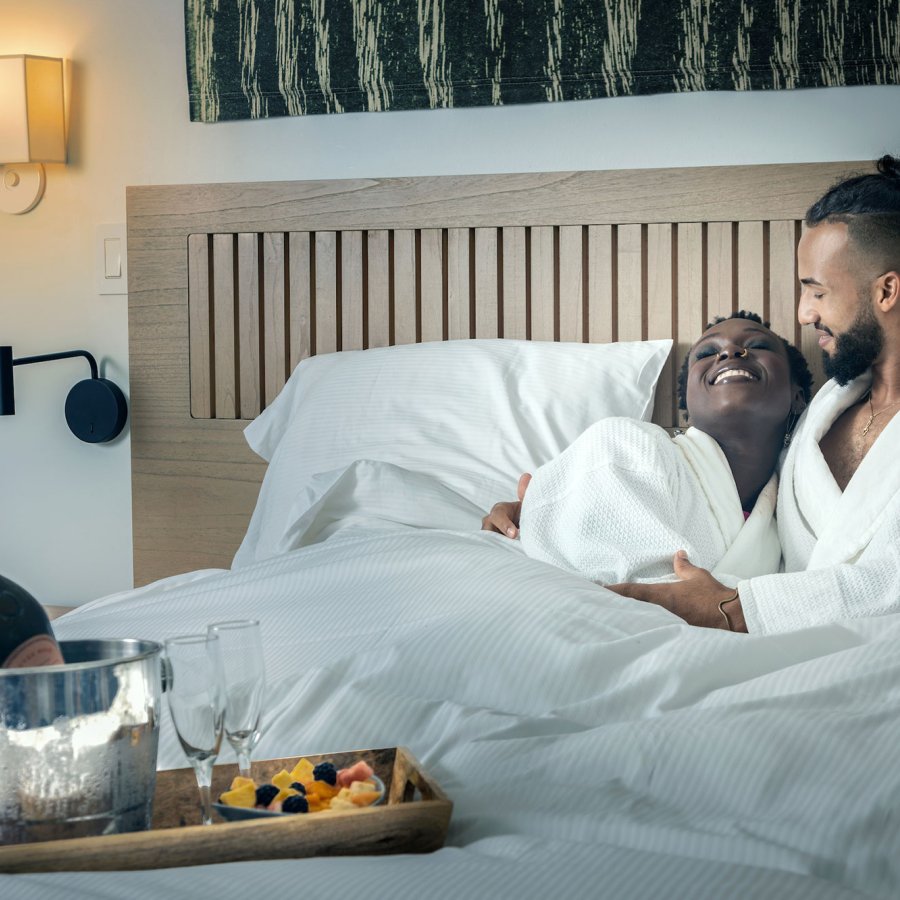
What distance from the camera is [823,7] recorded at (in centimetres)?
198

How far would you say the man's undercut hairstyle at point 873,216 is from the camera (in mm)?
1613

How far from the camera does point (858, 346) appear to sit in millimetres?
1626

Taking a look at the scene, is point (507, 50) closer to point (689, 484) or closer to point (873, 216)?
point (873, 216)

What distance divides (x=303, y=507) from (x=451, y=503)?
0.78 feet

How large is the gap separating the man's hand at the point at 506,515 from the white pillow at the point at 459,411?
90mm

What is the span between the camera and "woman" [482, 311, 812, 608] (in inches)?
57.9

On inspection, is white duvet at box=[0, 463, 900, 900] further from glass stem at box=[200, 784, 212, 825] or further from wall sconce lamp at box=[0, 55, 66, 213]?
wall sconce lamp at box=[0, 55, 66, 213]

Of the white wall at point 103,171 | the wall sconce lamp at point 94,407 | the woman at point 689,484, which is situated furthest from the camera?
the wall sconce lamp at point 94,407

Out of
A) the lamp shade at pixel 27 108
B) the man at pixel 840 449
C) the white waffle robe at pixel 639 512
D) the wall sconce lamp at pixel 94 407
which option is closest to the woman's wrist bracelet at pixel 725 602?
the man at pixel 840 449

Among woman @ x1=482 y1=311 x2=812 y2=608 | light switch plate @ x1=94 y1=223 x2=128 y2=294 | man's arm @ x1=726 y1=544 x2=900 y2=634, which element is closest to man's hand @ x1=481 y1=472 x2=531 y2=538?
woman @ x1=482 y1=311 x2=812 y2=608

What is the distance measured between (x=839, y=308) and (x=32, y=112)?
65.9 inches

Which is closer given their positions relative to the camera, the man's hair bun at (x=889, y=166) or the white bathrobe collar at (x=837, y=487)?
the white bathrobe collar at (x=837, y=487)

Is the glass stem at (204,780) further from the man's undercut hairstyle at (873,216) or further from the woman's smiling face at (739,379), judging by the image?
the man's undercut hairstyle at (873,216)

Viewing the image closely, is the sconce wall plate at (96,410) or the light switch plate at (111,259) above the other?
the light switch plate at (111,259)
